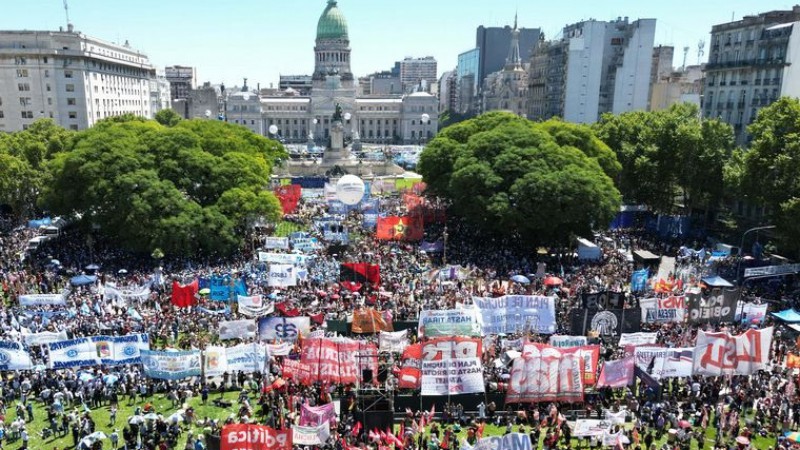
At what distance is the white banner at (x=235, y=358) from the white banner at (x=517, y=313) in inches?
324

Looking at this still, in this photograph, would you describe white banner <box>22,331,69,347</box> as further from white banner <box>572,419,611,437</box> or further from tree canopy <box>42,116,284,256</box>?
white banner <box>572,419,611,437</box>

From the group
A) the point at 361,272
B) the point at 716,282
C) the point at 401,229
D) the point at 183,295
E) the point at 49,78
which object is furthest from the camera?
the point at 49,78

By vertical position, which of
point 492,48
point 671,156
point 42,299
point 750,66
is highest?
point 492,48

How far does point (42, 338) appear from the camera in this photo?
21984 mm

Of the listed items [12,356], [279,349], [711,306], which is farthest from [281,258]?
[711,306]

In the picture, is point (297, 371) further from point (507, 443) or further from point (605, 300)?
point (605, 300)

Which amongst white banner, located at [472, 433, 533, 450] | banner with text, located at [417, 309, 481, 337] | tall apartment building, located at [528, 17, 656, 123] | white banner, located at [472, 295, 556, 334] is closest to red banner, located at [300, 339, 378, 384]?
banner with text, located at [417, 309, 481, 337]

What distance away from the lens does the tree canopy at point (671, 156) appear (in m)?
44.8

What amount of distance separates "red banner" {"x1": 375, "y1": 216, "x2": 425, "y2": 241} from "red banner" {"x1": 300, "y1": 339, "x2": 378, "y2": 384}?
20.9 m

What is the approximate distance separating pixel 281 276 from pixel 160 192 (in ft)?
36.5

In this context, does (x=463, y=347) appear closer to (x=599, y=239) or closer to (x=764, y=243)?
(x=599, y=239)

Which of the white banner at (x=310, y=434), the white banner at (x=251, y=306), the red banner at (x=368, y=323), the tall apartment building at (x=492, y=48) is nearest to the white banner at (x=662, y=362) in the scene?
the red banner at (x=368, y=323)

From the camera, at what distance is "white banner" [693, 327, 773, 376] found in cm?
2017

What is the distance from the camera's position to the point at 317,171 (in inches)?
3415
